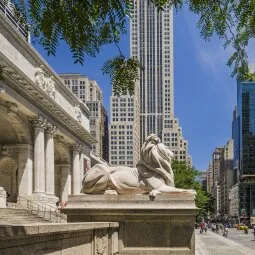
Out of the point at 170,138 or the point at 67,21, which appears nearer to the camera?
the point at 67,21

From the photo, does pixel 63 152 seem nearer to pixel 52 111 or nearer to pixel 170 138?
pixel 52 111

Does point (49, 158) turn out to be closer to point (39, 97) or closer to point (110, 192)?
point (39, 97)

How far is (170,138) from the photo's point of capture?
185 meters

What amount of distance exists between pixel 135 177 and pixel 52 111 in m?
44.5

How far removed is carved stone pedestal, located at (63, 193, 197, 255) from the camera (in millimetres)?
11242

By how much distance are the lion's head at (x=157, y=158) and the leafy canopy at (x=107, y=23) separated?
397 centimetres

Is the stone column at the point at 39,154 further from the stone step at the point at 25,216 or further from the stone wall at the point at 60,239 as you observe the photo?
the stone wall at the point at 60,239

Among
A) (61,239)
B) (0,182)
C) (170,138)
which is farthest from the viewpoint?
(170,138)

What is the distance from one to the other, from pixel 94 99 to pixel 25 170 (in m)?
126

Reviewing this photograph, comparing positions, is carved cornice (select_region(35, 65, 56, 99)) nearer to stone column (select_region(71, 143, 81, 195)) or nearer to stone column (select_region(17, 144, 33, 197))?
stone column (select_region(17, 144, 33, 197))

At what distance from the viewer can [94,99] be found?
177 metres

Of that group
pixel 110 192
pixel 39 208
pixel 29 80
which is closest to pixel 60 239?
pixel 110 192

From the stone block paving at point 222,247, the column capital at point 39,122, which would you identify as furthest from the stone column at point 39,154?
the stone block paving at point 222,247

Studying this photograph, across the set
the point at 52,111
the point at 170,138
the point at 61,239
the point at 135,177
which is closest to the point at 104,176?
the point at 135,177
